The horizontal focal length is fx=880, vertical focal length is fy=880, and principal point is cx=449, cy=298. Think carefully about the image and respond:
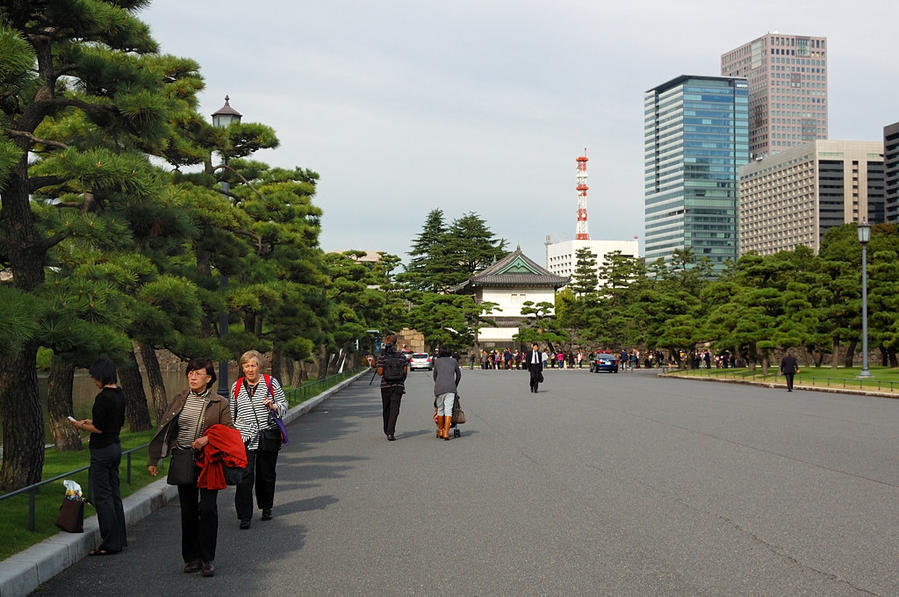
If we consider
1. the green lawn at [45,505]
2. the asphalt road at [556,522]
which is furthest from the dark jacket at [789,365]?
the green lawn at [45,505]

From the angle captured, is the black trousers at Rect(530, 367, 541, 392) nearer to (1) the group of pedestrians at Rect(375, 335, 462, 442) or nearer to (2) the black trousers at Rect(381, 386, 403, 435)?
(1) the group of pedestrians at Rect(375, 335, 462, 442)

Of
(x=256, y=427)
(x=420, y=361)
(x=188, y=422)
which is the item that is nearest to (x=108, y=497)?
(x=188, y=422)

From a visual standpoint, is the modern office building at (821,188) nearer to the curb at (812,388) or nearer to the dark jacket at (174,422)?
the curb at (812,388)

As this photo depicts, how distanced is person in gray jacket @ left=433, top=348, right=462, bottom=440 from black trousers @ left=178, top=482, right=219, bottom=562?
8.83 meters

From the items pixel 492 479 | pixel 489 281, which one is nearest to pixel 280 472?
pixel 492 479

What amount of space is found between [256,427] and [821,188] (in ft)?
580

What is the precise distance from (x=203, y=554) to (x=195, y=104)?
15695 millimetres

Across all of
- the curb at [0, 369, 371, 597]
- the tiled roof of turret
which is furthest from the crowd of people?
the tiled roof of turret

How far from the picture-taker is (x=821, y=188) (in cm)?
16788

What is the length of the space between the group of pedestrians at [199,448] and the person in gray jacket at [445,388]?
6.76 m

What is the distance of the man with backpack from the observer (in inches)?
588

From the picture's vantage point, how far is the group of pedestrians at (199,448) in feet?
20.6

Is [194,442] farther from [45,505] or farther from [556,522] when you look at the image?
[556,522]

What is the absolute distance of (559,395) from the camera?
2902 cm
